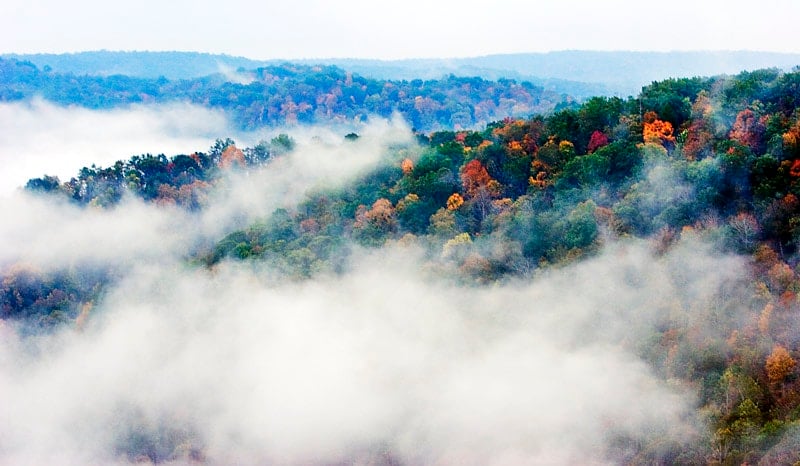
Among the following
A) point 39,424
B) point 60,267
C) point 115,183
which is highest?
point 115,183

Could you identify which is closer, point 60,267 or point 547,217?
point 547,217

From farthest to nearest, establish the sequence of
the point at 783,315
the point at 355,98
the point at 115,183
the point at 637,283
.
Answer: the point at 355,98 → the point at 115,183 → the point at 637,283 → the point at 783,315

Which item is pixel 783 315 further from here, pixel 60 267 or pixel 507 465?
pixel 60 267

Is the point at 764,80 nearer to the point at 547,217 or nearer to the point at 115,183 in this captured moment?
the point at 547,217

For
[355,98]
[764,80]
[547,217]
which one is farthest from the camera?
[355,98]

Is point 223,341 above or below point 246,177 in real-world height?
below

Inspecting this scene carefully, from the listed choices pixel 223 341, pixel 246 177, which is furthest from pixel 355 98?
pixel 223 341

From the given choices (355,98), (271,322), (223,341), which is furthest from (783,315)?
(355,98)
